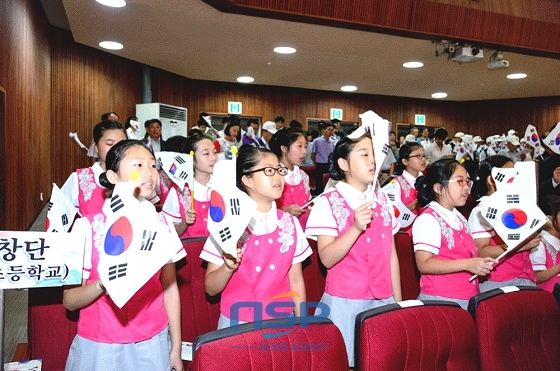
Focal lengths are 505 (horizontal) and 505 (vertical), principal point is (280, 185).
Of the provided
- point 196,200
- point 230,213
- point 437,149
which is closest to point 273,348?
point 230,213

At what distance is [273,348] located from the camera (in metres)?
1.25

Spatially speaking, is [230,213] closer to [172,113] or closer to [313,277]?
[313,277]

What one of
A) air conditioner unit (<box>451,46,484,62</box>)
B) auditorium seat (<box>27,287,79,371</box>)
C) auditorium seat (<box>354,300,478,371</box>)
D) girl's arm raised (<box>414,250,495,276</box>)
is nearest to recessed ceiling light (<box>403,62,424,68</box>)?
air conditioner unit (<box>451,46,484,62</box>)

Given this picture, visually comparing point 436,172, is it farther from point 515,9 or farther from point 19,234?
point 515,9

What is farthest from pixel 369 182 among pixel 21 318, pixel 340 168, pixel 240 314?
pixel 21 318

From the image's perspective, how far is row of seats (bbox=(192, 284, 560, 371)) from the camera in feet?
4.00

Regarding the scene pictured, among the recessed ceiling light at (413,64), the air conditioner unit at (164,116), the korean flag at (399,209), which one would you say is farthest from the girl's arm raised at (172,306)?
the recessed ceiling light at (413,64)

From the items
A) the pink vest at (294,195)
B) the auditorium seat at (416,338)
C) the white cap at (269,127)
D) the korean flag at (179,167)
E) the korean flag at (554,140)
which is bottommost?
the auditorium seat at (416,338)

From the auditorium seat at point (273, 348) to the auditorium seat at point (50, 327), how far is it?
0.84 metres

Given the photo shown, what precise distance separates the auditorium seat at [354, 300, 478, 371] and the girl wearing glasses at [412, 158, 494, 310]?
1.79 feet

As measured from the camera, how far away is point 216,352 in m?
1.18

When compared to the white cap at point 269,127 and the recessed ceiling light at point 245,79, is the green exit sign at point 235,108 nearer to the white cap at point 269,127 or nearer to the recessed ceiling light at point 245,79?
the recessed ceiling light at point 245,79

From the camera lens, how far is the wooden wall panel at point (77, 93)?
7.23m

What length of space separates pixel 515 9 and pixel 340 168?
461 cm
